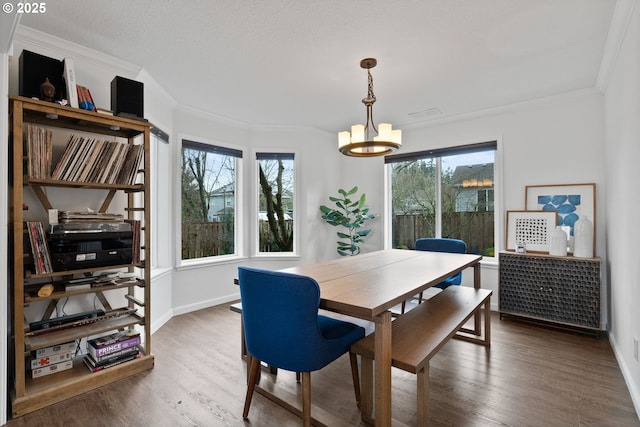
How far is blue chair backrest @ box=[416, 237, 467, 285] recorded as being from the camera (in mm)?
3529

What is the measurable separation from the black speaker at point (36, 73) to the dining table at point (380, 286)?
2.08 metres

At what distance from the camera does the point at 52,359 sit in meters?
2.19

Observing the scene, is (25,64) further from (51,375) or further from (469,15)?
(469,15)

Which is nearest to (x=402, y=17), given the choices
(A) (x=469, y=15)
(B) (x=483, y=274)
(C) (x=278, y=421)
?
(A) (x=469, y=15)

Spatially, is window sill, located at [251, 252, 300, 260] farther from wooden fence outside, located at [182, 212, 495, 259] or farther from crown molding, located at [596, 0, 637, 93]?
crown molding, located at [596, 0, 637, 93]

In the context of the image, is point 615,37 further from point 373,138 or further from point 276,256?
point 276,256

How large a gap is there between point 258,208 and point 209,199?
2.28 feet

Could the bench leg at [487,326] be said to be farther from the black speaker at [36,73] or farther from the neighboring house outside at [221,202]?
the black speaker at [36,73]

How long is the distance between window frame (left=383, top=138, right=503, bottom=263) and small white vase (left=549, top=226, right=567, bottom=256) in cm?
63

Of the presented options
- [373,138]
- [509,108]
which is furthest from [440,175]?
[373,138]

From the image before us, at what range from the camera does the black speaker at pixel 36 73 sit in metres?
2.03

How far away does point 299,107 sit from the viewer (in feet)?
12.7

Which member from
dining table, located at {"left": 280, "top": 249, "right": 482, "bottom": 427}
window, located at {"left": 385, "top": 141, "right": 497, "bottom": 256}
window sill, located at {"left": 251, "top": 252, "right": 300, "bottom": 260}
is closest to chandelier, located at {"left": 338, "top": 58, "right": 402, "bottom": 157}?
dining table, located at {"left": 280, "top": 249, "right": 482, "bottom": 427}

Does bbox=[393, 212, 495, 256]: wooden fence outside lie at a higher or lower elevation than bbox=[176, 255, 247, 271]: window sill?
higher
